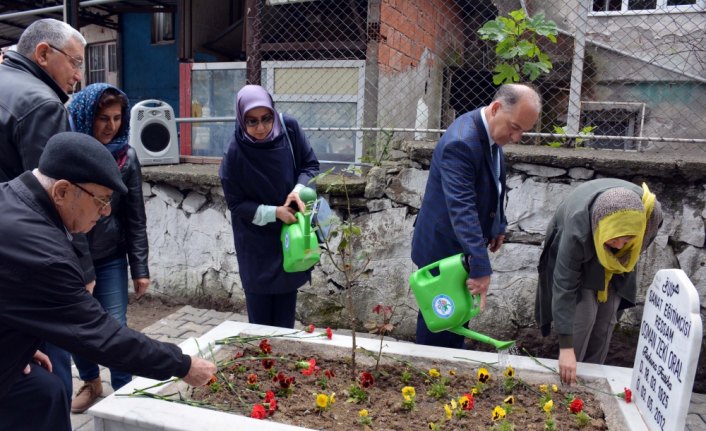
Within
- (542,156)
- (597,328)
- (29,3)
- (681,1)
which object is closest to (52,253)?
(597,328)

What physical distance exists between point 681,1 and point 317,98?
14.1 ft

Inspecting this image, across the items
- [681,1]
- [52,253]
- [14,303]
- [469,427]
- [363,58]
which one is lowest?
[469,427]

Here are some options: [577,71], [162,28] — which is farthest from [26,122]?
[162,28]

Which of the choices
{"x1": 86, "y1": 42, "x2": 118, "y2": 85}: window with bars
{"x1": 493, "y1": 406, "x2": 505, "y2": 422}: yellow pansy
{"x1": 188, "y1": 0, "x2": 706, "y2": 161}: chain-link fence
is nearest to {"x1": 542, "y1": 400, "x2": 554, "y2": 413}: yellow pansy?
{"x1": 493, "y1": 406, "x2": 505, "y2": 422}: yellow pansy

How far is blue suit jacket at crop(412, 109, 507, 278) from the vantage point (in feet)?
7.69

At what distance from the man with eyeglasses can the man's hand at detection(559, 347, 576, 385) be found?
6.25 feet

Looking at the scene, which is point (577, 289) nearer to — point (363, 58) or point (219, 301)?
point (219, 301)

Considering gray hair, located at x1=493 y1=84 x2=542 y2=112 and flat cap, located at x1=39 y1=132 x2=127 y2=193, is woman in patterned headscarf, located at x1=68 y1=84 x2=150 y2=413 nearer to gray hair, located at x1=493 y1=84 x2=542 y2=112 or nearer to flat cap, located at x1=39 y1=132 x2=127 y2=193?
flat cap, located at x1=39 y1=132 x2=127 y2=193

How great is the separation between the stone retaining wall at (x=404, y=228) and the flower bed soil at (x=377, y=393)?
153 centimetres

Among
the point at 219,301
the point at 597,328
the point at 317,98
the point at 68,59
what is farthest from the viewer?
the point at 317,98

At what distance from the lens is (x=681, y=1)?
622 centimetres

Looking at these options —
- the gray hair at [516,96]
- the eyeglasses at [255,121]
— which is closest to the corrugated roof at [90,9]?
the eyeglasses at [255,121]

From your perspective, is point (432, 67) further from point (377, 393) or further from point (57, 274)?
point (57, 274)

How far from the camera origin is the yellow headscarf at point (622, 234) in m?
2.14
